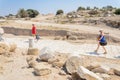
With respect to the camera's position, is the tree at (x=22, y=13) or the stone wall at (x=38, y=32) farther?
the tree at (x=22, y=13)

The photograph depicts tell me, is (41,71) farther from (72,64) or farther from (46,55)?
(46,55)

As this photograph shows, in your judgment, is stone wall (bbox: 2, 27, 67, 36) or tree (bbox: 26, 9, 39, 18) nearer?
stone wall (bbox: 2, 27, 67, 36)

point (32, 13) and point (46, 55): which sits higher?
point (32, 13)

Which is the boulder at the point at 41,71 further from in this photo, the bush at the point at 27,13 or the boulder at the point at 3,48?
the bush at the point at 27,13

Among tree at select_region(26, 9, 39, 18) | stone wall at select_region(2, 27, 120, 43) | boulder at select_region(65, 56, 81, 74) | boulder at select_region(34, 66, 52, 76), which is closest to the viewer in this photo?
boulder at select_region(34, 66, 52, 76)

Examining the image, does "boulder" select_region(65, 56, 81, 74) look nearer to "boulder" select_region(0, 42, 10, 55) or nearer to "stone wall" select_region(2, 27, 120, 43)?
"boulder" select_region(0, 42, 10, 55)

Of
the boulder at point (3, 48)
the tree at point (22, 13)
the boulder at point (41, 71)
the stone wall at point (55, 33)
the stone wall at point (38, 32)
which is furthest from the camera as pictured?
the tree at point (22, 13)

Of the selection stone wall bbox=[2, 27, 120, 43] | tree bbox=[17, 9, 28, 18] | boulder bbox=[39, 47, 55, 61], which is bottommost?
stone wall bbox=[2, 27, 120, 43]

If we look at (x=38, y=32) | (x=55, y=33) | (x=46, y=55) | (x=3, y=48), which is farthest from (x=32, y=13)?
(x=46, y=55)

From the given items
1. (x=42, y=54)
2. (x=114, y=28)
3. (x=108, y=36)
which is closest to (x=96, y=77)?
(x=42, y=54)

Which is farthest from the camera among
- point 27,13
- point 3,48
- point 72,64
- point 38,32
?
point 27,13

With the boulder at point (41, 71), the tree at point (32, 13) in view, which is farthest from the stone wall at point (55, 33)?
the tree at point (32, 13)

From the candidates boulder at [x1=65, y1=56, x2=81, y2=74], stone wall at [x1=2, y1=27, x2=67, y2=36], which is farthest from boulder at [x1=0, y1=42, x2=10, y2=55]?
stone wall at [x1=2, y1=27, x2=67, y2=36]

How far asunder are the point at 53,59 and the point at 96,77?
2314mm
